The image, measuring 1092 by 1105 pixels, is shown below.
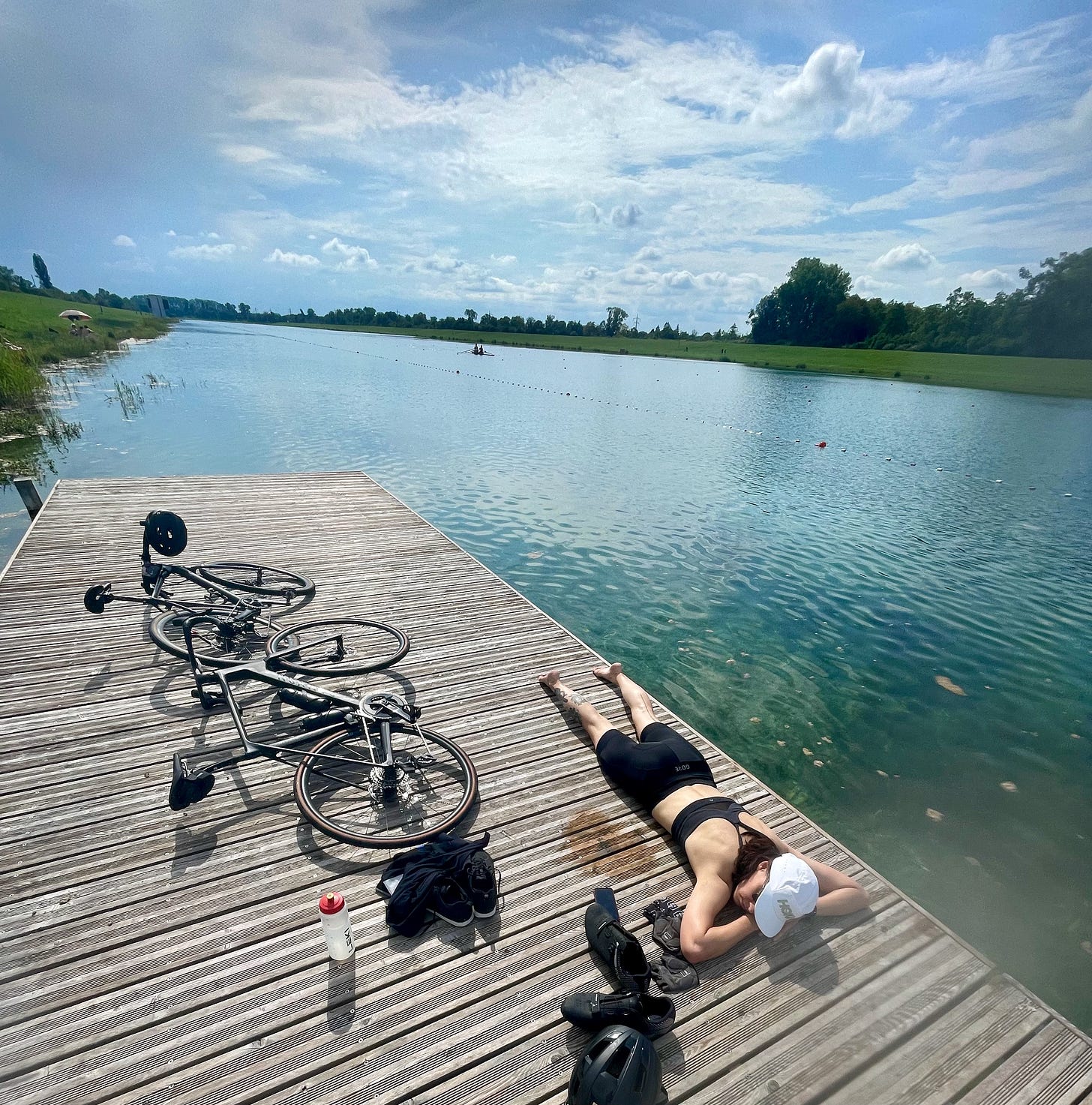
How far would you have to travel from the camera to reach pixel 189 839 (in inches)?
185

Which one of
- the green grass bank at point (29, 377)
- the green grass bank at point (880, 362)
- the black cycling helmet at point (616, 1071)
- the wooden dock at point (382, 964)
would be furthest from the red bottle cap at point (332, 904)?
the green grass bank at point (880, 362)

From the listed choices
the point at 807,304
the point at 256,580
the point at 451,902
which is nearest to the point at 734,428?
the point at 256,580

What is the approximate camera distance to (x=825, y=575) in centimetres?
1452

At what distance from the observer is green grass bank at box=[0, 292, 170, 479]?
22.9m

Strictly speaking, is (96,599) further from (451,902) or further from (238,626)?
(451,902)

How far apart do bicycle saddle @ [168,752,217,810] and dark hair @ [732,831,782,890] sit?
4.19 metres

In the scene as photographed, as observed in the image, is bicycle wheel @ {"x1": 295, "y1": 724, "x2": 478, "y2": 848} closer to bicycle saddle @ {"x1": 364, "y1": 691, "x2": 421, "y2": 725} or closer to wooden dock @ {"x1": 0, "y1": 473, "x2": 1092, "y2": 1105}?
bicycle saddle @ {"x1": 364, "y1": 691, "x2": 421, "y2": 725}

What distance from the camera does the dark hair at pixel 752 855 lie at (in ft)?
14.9

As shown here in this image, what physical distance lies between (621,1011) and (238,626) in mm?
5827

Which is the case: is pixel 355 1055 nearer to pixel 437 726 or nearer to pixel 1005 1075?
pixel 437 726

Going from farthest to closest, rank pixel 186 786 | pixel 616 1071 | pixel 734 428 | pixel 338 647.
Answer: pixel 734 428 < pixel 338 647 < pixel 186 786 < pixel 616 1071

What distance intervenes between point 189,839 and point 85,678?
3264mm

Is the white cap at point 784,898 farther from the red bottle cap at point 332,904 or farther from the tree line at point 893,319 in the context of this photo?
the tree line at point 893,319

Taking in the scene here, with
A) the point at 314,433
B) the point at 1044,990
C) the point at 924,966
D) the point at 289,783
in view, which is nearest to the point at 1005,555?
the point at 1044,990
